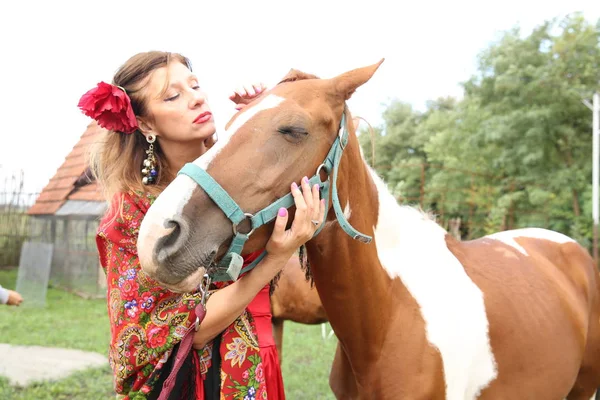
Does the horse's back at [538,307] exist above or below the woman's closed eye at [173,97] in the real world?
below

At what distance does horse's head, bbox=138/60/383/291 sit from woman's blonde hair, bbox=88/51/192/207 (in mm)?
468

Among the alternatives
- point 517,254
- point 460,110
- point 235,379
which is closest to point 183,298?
point 235,379

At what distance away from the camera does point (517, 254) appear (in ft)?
8.58

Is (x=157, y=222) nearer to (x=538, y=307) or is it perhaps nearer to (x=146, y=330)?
(x=146, y=330)

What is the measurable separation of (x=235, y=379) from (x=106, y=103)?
1072 millimetres

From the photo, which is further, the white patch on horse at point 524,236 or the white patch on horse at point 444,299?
the white patch on horse at point 524,236

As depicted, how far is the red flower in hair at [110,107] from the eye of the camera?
1799 millimetres

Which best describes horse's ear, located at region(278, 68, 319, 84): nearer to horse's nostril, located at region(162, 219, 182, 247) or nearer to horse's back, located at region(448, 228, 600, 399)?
horse's nostril, located at region(162, 219, 182, 247)

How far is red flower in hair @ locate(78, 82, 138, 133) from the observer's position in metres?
1.80

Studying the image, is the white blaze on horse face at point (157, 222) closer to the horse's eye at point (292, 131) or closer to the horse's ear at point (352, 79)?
the horse's eye at point (292, 131)

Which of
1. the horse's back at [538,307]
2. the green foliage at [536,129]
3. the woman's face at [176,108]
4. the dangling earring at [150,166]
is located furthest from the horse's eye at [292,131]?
the green foliage at [536,129]

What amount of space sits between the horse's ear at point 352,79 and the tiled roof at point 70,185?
10.3 metres

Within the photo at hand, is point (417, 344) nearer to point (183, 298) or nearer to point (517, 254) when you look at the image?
point (183, 298)

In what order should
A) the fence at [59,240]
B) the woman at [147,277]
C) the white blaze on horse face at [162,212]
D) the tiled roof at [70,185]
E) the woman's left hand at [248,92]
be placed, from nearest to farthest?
the white blaze on horse face at [162,212]
the woman at [147,277]
the woman's left hand at [248,92]
the fence at [59,240]
the tiled roof at [70,185]
